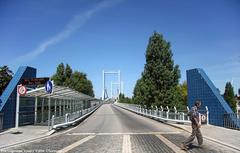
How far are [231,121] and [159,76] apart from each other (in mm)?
17476

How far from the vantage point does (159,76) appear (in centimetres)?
3491

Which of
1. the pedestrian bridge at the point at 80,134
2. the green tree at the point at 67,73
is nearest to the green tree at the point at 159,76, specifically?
the pedestrian bridge at the point at 80,134

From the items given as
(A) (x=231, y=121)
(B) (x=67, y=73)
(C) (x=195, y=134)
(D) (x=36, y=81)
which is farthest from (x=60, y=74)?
(C) (x=195, y=134)

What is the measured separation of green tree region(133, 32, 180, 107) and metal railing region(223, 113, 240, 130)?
1521 cm

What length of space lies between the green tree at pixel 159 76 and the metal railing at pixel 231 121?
1521 centimetres

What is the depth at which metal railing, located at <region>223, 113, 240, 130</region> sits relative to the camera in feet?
56.5

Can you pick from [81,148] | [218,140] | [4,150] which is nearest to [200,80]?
[218,140]

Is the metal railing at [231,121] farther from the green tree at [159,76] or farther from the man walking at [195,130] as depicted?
the green tree at [159,76]

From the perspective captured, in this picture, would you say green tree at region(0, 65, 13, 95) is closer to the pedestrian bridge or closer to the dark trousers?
the pedestrian bridge

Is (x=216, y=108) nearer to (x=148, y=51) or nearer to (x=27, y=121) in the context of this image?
(x=27, y=121)

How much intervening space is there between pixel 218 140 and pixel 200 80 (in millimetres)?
9840

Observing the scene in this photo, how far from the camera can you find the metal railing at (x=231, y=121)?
1722cm

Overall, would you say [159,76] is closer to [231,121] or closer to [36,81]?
[231,121]

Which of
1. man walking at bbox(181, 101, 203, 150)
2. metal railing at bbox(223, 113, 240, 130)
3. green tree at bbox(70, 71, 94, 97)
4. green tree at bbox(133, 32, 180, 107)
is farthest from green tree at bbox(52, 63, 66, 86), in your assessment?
man walking at bbox(181, 101, 203, 150)
